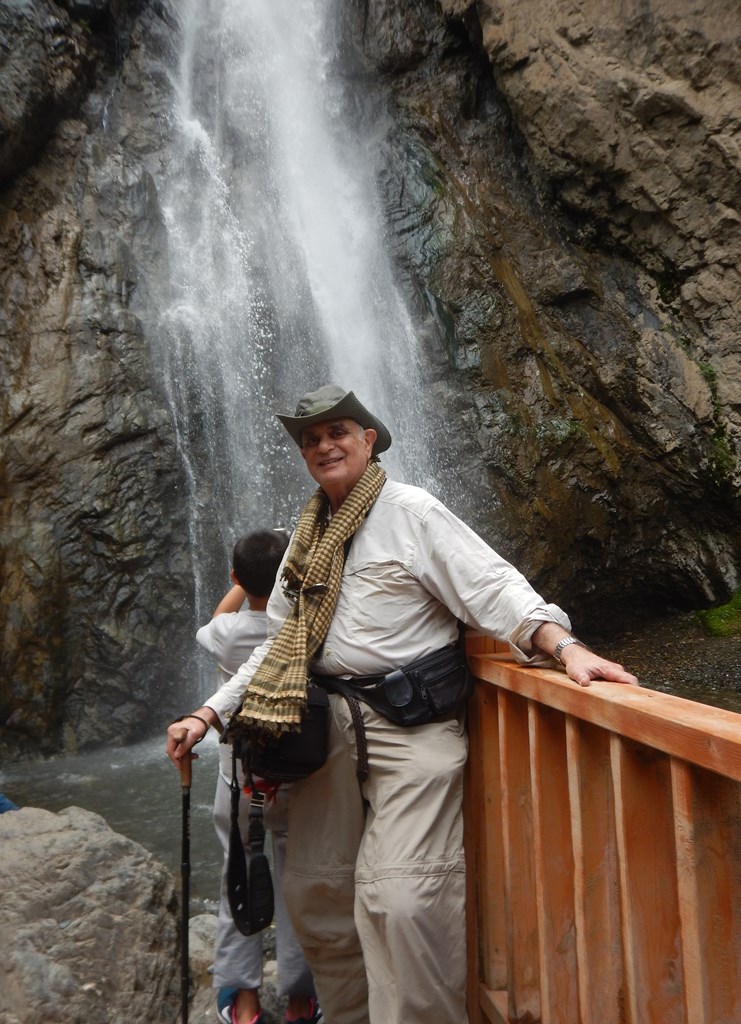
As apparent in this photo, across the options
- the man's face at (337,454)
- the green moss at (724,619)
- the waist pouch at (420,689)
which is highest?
the man's face at (337,454)

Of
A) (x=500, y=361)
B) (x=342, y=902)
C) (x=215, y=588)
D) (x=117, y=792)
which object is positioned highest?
(x=500, y=361)

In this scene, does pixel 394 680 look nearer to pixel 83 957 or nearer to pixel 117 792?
pixel 83 957

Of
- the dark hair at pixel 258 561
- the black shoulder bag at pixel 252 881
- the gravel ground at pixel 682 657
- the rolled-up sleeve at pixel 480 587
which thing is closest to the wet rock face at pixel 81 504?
the gravel ground at pixel 682 657

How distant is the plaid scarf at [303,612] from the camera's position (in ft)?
7.16

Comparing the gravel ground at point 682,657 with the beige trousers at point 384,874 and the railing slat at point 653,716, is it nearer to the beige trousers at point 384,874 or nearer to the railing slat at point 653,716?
the beige trousers at point 384,874

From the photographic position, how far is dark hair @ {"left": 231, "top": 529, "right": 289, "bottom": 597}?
305 cm

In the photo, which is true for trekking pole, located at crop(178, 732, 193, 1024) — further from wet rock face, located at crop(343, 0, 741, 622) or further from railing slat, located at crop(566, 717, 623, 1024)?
wet rock face, located at crop(343, 0, 741, 622)

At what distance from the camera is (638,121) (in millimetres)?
9234

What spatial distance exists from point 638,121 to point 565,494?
15.3 feet

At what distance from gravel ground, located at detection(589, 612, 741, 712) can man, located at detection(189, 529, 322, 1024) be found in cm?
513

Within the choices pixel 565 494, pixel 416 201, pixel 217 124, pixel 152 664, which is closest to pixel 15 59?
pixel 217 124

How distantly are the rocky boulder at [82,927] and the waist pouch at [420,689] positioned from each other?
1.52 meters

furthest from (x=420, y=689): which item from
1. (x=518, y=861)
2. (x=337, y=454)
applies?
(x=337, y=454)

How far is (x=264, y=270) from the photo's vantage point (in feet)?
36.3
